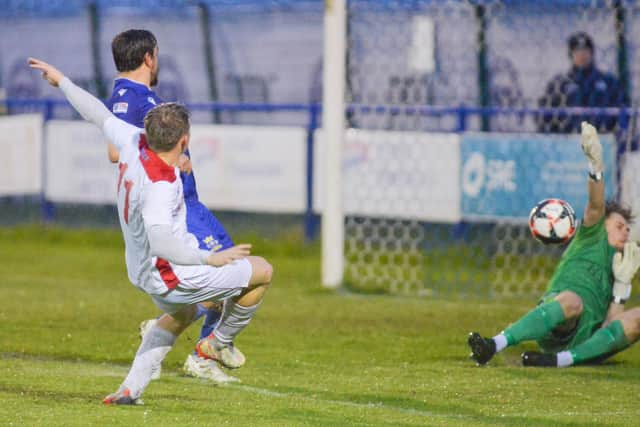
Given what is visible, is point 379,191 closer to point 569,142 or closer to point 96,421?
point 569,142

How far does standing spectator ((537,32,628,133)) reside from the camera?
39.4ft

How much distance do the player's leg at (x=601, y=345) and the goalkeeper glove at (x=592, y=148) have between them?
92cm

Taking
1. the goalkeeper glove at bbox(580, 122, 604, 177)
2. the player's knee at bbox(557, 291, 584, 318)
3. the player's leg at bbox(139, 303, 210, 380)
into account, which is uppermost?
the goalkeeper glove at bbox(580, 122, 604, 177)

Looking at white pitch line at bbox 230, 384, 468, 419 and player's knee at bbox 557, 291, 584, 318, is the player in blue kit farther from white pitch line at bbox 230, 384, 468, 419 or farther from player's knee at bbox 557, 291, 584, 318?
player's knee at bbox 557, 291, 584, 318

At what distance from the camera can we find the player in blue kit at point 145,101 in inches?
277

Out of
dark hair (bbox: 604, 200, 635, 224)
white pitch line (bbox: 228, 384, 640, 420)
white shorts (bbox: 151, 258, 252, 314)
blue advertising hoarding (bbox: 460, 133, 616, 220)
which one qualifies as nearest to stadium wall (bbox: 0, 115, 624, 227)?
blue advertising hoarding (bbox: 460, 133, 616, 220)

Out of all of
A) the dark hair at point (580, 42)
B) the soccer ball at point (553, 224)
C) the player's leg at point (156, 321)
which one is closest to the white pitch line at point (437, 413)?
the player's leg at point (156, 321)

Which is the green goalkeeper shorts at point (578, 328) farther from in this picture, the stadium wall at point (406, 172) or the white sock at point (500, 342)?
the stadium wall at point (406, 172)

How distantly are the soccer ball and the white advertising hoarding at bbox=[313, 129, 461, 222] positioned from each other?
3808 millimetres

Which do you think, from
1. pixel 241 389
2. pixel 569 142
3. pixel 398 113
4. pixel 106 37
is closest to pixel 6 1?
pixel 106 37

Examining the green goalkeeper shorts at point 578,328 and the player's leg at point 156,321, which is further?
the green goalkeeper shorts at point 578,328

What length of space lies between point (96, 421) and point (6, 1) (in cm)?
1345

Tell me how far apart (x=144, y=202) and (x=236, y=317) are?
Answer: 104cm

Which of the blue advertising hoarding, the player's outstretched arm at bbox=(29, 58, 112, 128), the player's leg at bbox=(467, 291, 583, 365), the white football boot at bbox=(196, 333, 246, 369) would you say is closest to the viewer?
the player's outstretched arm at bbox=(29, 58, 112, 128)
